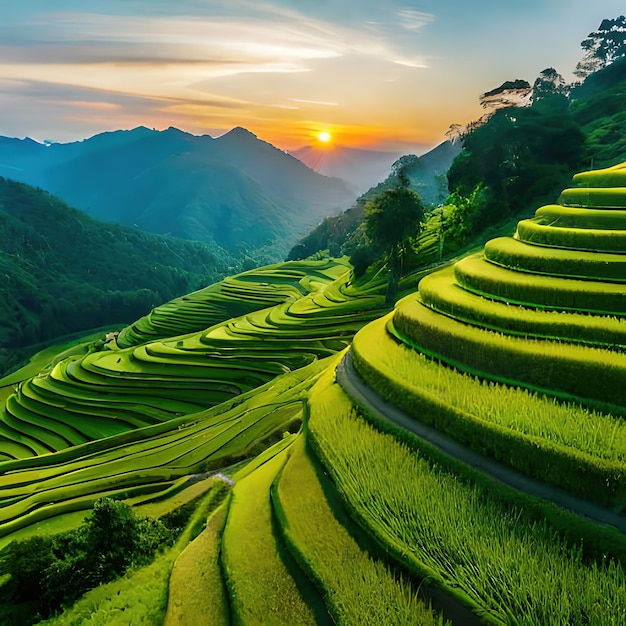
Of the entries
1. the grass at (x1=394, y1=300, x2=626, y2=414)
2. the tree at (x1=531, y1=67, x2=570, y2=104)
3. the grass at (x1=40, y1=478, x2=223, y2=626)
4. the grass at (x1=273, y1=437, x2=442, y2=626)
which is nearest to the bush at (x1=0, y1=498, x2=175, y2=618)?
the grass at (x1=40, y1=478, x2=223, y2=626)

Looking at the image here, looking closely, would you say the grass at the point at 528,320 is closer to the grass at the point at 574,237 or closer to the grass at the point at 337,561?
the grass at the point at 574,237

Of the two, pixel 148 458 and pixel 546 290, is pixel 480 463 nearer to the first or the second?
pixel 546 290

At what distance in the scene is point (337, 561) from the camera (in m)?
5.53

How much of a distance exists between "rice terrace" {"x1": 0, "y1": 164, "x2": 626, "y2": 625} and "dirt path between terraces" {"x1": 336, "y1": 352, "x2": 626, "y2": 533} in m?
0.03

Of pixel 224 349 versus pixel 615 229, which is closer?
pixel 615 229

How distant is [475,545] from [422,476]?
1.37 m

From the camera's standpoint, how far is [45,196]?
103250 millimetres

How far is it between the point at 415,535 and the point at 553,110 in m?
35.2

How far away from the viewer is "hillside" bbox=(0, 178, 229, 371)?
66.9m

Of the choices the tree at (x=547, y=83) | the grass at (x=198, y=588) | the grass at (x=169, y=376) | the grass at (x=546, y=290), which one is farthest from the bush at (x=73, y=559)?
the tree at (x=547, y=83)

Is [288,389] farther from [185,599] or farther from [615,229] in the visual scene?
[615,229]

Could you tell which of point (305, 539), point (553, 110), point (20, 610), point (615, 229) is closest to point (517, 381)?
point (305, 539)

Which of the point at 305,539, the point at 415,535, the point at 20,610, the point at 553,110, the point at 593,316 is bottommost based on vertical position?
the point at 20,610

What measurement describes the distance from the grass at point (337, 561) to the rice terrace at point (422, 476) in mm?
24
